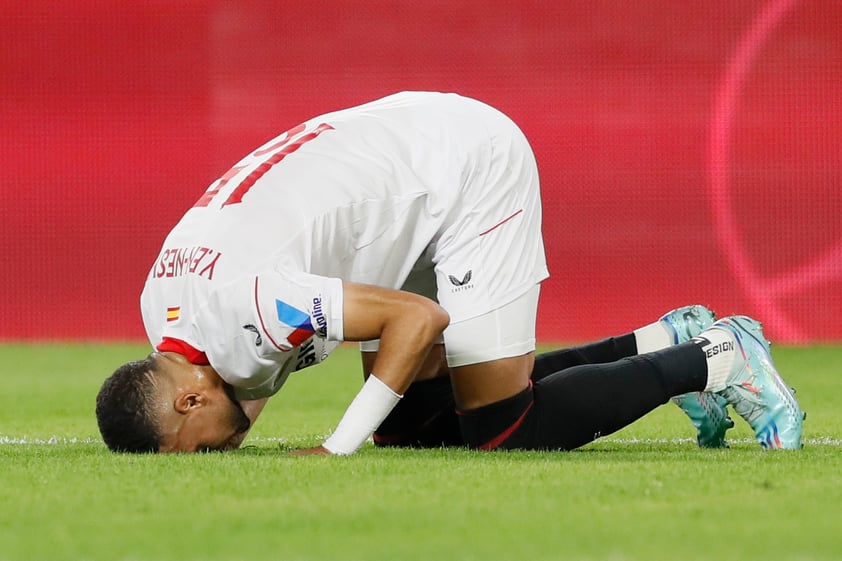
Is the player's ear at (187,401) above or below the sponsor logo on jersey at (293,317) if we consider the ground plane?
below

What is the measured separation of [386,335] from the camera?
3.31 meters

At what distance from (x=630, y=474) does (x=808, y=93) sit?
594 centimetres

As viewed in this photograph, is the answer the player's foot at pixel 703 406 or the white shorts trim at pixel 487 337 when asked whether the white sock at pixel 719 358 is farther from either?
the white shorts trim at pixel 487 337

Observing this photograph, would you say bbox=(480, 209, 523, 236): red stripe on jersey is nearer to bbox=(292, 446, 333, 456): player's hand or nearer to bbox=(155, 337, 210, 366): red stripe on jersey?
bbox=(292, 446, 333, 456): player's hand

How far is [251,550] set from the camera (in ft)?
7.36

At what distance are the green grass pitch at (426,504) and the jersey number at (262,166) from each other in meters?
0.64

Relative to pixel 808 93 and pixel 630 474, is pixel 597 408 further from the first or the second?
pixel 808 93

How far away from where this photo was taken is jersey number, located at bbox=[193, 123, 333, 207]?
11.5ft

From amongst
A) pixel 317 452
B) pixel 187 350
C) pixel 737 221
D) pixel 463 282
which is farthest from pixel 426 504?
pixel 737 221

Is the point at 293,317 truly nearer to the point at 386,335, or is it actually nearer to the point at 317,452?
the point at 386,335

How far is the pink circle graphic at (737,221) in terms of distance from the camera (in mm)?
8125

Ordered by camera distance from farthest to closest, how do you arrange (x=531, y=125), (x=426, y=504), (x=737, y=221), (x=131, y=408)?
(x=531, y=125) < (x=737, y=221) < (x=131, y=408) < (x=426, y=504)

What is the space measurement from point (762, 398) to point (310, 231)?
1.22 metres

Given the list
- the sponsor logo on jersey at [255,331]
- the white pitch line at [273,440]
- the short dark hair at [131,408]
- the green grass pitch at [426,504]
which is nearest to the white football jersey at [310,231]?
the sponsor logo on jersey at [255,331]
